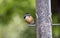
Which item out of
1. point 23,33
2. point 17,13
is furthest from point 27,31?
point 17,13

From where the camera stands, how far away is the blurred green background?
8.28 ft

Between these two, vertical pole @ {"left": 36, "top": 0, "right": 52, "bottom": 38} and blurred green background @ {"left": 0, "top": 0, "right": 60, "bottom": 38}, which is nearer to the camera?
vertical pole @ {"left": 36, "top": 0, "right": 52, "bottom": 38}

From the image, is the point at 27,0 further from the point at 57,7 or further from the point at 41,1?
the point at 41,1

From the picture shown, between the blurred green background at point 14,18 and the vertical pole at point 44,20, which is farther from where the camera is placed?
the blurred green background at point 14,18

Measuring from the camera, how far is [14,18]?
8.34ft

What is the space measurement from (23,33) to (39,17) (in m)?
1.12

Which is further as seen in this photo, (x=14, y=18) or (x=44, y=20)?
(x=14, y=18)

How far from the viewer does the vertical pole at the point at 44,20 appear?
145cm

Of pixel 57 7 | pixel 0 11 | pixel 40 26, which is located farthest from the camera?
pixel 0 11

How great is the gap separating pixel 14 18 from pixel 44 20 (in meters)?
1.12

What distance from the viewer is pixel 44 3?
4.83ft

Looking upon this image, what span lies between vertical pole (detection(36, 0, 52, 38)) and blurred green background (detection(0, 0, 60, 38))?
3.28 ft

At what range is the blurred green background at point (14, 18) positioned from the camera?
8.28 ft

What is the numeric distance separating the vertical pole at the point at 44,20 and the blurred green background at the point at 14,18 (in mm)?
1000
